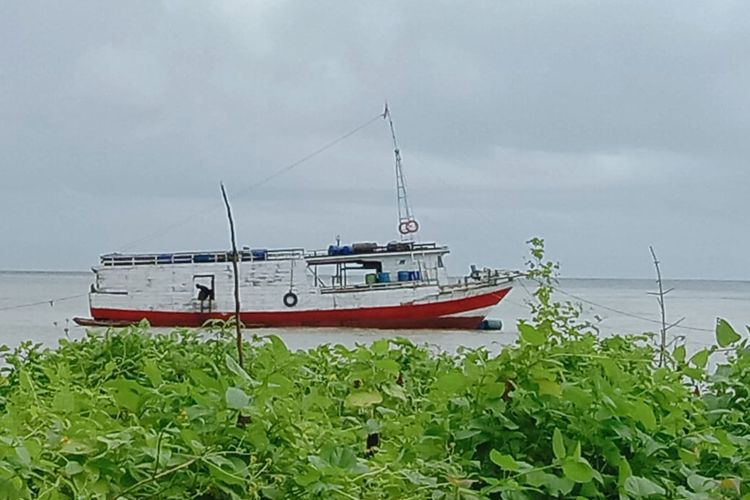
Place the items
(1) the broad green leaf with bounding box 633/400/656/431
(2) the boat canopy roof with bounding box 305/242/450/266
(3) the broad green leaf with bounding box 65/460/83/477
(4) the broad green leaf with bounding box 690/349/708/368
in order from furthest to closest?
(2) the boat canopy roof with bounding box 305/242/450/266
(4) the broad green leaf with bounding box 690/349/708/368
(1) the broad green leaf with bounding box 633/400/656/431
(3) the broad green leaf with bounding box 65/460/83/477

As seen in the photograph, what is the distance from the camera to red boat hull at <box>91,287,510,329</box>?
Answer: 51.4ft

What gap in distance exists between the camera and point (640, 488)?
2.35 ft

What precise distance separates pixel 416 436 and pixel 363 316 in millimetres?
15042

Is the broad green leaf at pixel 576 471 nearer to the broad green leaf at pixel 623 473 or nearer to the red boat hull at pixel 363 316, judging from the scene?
the broad green leaf at pixel 623 473

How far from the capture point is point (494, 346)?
1143mm

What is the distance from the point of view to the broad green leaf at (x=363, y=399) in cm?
104

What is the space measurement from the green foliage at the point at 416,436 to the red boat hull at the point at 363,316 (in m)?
14.6

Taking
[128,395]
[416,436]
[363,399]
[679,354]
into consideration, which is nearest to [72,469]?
[128,395]

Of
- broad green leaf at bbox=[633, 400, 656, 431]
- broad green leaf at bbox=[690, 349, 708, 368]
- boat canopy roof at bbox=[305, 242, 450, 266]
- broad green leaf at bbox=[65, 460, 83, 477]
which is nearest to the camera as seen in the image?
broad green leaf at bbox=[65, 460, 83, 477]

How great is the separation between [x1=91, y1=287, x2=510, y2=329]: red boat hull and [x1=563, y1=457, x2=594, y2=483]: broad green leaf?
48.7ft

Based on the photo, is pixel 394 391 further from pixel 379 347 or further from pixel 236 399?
pixel 236 399

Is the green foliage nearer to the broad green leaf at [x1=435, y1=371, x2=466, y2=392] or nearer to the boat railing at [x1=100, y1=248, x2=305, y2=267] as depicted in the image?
the broad green leaf at [x1=435, y1=371, x2=466, y2=392]

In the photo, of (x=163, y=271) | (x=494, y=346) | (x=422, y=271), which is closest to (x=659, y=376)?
(x=494, y=346)

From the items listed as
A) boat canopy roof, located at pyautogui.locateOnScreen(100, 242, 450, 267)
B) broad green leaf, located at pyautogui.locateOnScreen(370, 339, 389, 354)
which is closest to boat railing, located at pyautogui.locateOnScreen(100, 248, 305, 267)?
boat canopy roof, located at pyautogui.locateOnScreen(100, 242, 450, 267)
